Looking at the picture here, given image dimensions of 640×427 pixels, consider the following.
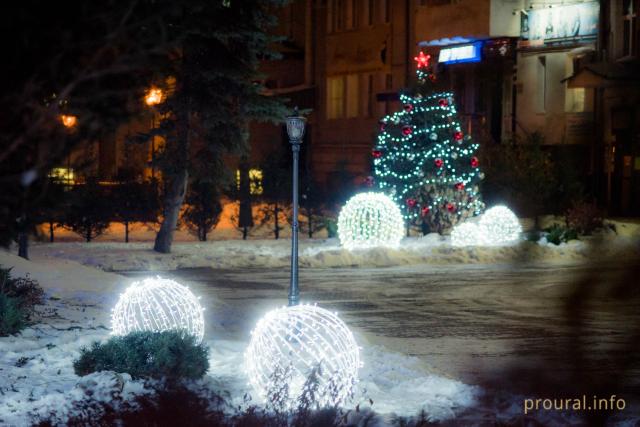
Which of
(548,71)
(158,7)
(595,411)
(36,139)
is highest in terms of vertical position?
(548,71)

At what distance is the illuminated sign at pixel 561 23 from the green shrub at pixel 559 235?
11.6 meters

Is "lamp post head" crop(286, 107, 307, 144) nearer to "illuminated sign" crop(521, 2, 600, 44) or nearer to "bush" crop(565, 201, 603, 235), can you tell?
"bush" crop(565, 201, 603, 235)

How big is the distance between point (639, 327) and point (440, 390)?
18.2 ft

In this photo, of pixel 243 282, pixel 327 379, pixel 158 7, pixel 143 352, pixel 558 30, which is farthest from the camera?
pixel 558 30

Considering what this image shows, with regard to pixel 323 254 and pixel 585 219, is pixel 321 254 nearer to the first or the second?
pixel 323 254

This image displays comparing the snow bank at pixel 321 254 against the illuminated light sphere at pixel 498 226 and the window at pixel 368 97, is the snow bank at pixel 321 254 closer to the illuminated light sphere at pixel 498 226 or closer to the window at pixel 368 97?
the illuminated light sphere at pixel 498 226

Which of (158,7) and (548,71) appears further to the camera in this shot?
(548,71)

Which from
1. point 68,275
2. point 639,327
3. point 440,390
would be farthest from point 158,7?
point 68,275

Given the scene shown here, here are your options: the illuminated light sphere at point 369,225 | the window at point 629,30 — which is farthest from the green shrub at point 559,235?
the window at point 629,30

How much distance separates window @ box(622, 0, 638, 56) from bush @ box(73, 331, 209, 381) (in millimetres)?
25893

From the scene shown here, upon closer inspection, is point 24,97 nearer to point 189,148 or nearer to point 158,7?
point 158,7

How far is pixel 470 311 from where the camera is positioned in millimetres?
15547

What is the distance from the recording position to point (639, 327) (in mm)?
13891

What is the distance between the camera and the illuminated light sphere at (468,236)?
2366 cm
